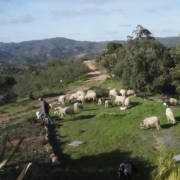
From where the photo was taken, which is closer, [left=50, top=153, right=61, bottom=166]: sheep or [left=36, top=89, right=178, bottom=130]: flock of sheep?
[left=50, top=153, right=61, bottom=166]: sheep

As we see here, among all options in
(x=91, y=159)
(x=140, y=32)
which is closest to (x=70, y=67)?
(x=140, y=32)

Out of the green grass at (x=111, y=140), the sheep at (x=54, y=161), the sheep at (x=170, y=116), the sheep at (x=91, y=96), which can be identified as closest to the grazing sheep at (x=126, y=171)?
the green grass at (x=111, y=140)

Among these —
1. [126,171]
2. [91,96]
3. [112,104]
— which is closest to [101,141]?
[126,171]

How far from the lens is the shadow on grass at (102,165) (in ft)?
34.8

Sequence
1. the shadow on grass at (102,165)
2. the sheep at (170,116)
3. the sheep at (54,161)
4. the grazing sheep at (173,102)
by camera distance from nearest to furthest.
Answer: the shadow on grass at (102,165) → the sheep at (54,161) → the sheep at (170,116) → the grazing sheep at (173,102)

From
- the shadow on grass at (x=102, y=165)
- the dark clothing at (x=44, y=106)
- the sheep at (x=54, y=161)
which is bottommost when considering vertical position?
the shadow on grass at (x=102, y=165)

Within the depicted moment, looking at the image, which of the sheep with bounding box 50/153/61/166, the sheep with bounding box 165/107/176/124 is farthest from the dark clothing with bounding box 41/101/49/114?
the sheep with bounding box 165/107/176/124

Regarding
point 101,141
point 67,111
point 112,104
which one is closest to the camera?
point 101,141

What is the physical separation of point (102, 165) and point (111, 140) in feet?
9.98

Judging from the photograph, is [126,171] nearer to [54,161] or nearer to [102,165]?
[102,165]

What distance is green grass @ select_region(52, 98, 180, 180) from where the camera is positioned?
11.5m

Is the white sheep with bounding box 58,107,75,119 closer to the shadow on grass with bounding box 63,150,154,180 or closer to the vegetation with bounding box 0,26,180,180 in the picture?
the vegetation with bounding box 0,26,180,180

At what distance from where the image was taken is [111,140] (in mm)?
14695

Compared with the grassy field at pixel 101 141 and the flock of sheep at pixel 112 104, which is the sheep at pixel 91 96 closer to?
the flock of sheep at pixel 112 104
